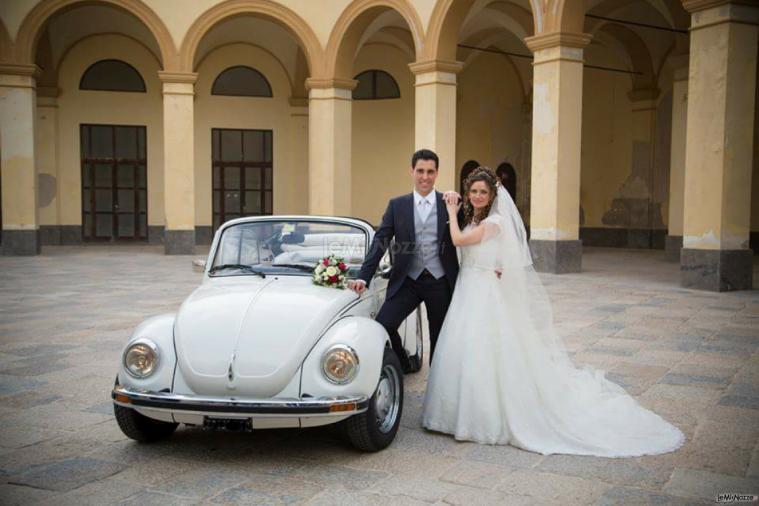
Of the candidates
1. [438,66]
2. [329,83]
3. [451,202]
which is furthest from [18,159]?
[451,202]

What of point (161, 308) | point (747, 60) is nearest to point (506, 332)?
point (161, 308)

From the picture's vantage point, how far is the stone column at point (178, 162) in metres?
17.4

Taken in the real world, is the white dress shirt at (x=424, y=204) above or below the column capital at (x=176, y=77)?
below

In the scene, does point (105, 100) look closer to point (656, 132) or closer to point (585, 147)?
point (585, 147)

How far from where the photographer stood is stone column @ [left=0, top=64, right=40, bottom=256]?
1639 cm

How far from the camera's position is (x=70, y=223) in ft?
67.2

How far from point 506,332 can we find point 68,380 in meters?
3.49

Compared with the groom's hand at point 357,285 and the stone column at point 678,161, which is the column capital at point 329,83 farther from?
the groom's hand at point 357,285

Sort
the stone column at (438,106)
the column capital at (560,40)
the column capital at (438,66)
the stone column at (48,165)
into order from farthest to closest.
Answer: the stone column at (48,165), the stone column at (438,106), the column capital at (438,66), the column capital at (560,40)

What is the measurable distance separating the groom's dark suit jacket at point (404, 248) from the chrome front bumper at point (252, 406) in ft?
3.99

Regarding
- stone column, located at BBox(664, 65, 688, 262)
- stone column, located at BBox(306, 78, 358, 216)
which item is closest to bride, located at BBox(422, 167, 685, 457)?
stone column, located at BBox(664, 65, 688, 262)

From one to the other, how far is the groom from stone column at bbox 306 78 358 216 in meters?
13.0

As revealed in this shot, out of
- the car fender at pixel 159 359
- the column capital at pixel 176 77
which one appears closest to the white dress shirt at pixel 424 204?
the car fender at pixel 159 359

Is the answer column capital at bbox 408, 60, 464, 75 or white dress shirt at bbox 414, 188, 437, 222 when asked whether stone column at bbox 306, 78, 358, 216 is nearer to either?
column capital at bbox 408, 60, 464, 75
